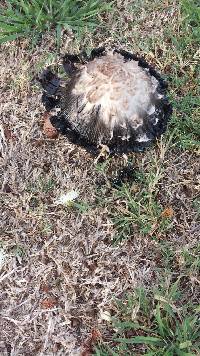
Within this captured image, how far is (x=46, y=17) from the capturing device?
11.0ft

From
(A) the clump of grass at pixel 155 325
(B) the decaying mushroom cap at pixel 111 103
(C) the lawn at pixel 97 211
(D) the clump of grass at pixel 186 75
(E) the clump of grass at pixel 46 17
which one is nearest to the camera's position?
(B) the decaying mushroom cap at pixel 111 103

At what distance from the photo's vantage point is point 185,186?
312cm

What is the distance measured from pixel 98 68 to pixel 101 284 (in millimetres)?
1172

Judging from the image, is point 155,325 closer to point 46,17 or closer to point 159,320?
point 159,320

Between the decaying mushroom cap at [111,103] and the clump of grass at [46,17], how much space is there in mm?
428

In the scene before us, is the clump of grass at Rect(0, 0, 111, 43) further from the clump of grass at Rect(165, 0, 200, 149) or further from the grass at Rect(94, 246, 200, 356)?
the grass at Rect(94, 246, 200, 356)

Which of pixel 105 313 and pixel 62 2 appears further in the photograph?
pixel 62 2

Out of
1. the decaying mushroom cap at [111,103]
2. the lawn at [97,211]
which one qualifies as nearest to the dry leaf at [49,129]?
the lawn at [97,211]

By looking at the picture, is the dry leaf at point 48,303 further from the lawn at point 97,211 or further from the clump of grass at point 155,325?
the clump of grass at point 155,325

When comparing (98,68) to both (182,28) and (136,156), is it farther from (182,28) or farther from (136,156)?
(182,28)

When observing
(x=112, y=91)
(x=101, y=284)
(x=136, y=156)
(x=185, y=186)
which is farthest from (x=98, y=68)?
(x=101, y=284)

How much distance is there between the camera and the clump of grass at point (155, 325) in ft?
8.97

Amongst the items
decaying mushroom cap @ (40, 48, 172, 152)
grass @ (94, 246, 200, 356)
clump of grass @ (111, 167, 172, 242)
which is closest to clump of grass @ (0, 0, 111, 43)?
decaying mushroom cap @ (40, 48, 172, 152)

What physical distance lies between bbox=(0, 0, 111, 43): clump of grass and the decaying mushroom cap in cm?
43
